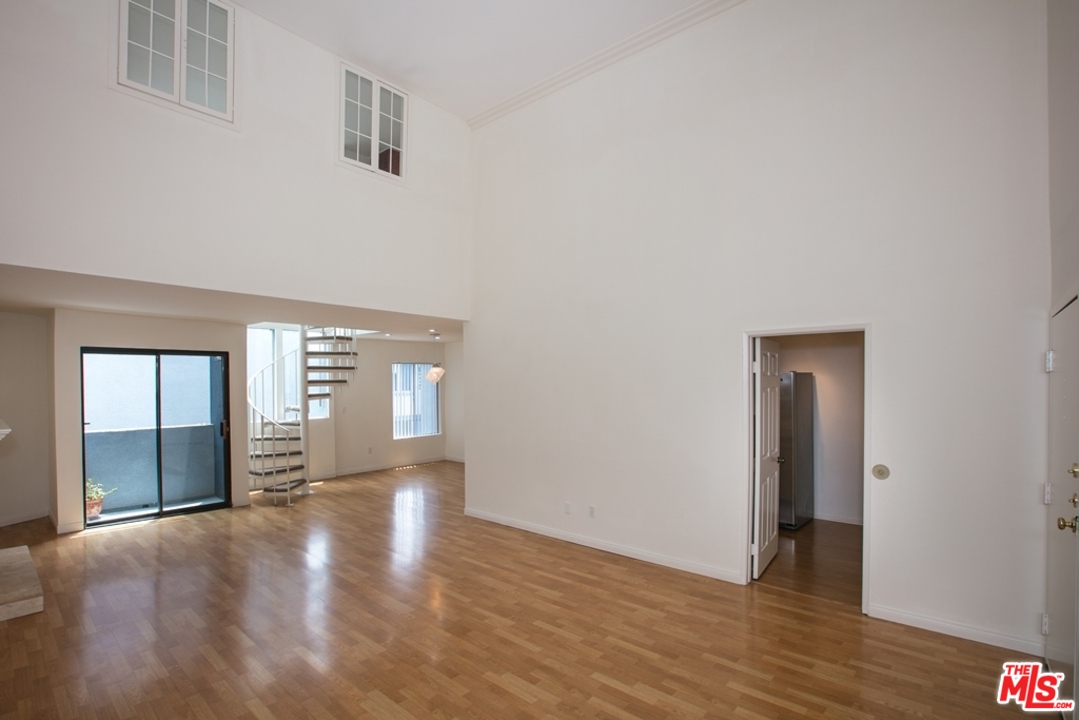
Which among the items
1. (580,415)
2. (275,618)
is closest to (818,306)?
(580,415)

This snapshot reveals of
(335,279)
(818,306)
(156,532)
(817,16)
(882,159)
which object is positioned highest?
(817,16)

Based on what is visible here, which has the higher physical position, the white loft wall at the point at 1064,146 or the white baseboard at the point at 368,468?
the white loft wall at the point at 1064,146

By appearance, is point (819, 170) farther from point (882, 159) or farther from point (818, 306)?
point (818, 306)

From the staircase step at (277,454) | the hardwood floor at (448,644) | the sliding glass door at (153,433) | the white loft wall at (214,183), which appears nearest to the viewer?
the hardwood floor at (448,644)

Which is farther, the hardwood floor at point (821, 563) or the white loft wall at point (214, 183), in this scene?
the hardwood floor at point (821, 563)

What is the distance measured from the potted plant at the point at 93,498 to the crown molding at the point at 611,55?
6.53m

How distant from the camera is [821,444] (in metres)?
6.41

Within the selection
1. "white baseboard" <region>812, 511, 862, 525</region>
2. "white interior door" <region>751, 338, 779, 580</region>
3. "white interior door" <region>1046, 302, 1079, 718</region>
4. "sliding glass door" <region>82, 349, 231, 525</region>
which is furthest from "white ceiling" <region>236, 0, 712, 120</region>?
"white baseboard" <region>812, 511, 862, 525</region>

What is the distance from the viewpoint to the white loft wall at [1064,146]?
2424 millimetres

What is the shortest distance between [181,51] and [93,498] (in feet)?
17.4

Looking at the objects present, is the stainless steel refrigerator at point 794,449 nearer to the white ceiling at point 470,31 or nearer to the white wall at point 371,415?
the white ceiling at point 470,31

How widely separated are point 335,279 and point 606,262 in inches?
108

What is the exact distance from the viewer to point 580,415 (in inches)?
213

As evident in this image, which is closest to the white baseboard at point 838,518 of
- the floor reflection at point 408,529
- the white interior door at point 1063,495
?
the white interior door at point 1063,495
